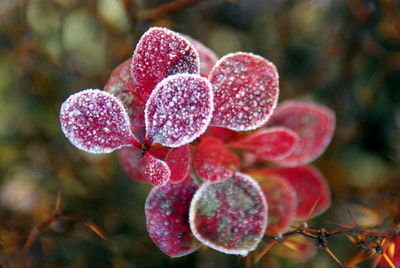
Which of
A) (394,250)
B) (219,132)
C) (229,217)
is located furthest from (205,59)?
(394,250)

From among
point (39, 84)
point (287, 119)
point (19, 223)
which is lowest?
point (19, 223)

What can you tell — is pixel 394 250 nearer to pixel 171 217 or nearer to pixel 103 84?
pixel 171 217

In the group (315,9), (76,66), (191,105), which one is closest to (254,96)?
(191,105)

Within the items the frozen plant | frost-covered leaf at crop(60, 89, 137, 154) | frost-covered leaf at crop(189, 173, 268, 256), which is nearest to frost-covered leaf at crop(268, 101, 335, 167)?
the frozen plant

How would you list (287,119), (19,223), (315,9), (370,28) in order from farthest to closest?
(315,9) → (370,28) → (19,223) → (287,119)

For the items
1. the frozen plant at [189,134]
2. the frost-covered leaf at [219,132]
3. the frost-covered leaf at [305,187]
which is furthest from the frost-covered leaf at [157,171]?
the frost-covered leaf at [305,187]

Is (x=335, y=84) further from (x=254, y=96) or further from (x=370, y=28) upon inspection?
(x=254, y=96)

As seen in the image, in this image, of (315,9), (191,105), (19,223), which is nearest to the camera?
(191,105)
